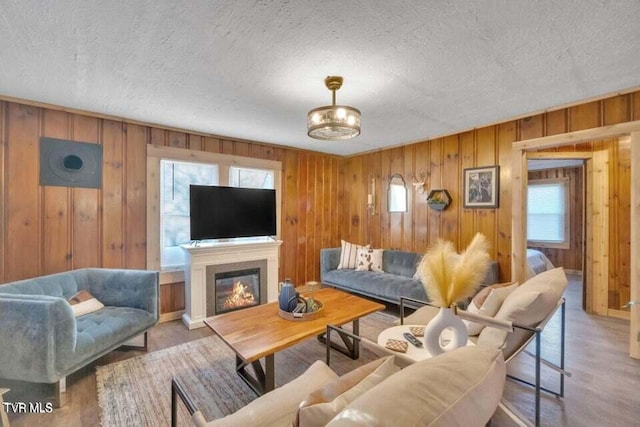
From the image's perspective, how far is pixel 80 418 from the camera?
1.85 meters

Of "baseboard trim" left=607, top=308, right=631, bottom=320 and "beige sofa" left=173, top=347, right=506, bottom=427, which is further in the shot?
"baseboard trim" left=607, top=308, right=631, bottom=320

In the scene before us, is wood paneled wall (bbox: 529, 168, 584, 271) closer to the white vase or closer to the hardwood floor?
the hardwood floor

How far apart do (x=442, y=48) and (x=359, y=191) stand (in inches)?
136

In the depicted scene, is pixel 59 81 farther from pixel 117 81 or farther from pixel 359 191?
pixel 359 191

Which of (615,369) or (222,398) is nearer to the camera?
(222,398)

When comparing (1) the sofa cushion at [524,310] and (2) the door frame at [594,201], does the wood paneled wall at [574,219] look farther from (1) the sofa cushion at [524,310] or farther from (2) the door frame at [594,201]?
(1) the sofa cushion at [524,310]

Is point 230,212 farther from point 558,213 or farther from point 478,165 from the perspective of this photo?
point 558,213

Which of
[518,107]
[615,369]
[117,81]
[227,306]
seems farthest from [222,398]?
[518,107]

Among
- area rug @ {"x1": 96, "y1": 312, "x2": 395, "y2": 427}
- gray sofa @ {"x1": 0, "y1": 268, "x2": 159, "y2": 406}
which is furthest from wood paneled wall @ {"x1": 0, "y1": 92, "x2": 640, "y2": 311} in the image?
area rug @ {"x1": 96, "y1": 312, "x2": 395, "y2": 427}

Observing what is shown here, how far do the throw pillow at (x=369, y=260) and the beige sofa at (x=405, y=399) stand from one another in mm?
3274

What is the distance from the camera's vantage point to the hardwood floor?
1.84 meters

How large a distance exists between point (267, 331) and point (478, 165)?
3265mm

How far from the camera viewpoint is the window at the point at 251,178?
162 inches

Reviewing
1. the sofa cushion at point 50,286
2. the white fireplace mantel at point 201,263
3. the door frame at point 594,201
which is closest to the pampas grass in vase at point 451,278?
the door frame at point 594,201
